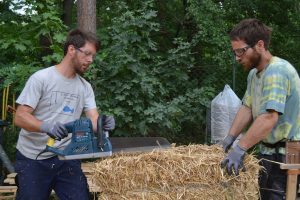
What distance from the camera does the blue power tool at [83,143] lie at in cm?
316

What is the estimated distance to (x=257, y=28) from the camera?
311 centimetres

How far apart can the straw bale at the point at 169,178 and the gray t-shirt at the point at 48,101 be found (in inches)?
19.4

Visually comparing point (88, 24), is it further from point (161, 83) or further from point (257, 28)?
point (257, 28)

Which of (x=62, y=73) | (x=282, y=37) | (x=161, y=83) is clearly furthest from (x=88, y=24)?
(x=282, y=37)

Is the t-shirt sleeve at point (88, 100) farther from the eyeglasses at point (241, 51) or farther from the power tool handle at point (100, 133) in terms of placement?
the eyeglasses at point (241, 51)

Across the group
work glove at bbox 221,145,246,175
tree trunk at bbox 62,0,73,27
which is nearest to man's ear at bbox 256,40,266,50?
work glove at bbox 221,145,246,175

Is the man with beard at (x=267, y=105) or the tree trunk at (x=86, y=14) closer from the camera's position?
the man with beard at (x=267, y=105)

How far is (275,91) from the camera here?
2.96 m

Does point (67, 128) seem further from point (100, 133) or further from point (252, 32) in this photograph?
Result: point (252, 32)

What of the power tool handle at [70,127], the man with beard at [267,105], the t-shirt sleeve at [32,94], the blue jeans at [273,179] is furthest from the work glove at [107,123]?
the blue jeans at [273,179]

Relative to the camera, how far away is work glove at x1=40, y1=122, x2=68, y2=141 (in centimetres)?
302

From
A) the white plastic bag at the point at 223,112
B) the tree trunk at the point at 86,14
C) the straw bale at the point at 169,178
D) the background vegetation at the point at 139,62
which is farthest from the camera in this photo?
the white plastic bag at the point at 223,112

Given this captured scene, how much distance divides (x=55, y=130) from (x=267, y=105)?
144 cm

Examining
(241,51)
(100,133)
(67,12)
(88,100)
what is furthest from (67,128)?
(67,12)
